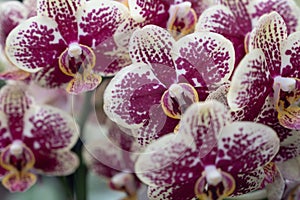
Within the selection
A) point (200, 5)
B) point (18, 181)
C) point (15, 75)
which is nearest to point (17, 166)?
point (18, 181)

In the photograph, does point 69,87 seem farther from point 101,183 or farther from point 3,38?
point 101,183

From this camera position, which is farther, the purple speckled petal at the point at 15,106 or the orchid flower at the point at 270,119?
the purple speckled petal at the point at 15,106

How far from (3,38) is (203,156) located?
35 centimetres

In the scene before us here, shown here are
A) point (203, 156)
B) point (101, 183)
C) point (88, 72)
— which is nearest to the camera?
point (203, 156)

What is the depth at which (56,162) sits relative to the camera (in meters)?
0.83

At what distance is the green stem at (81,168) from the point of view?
2.82ft

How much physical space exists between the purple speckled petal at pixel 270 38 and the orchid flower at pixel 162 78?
31 mm

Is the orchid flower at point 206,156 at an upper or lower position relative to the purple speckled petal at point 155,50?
lower

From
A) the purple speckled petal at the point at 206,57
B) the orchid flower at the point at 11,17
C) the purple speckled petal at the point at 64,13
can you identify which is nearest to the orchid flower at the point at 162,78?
the purple speckled petal at the point at 206,57

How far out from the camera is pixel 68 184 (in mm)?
903

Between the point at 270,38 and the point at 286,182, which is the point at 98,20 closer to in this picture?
the point at 270,38

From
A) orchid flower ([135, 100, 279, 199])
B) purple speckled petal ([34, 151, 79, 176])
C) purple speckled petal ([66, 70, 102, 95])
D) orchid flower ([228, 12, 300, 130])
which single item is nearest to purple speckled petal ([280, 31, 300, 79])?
orchid flower ([228, 12, 300, 130])

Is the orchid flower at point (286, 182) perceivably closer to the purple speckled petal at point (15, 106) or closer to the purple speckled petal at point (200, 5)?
the purple speckled petal at point (200, 5)

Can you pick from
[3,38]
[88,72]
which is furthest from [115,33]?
[3,38]
